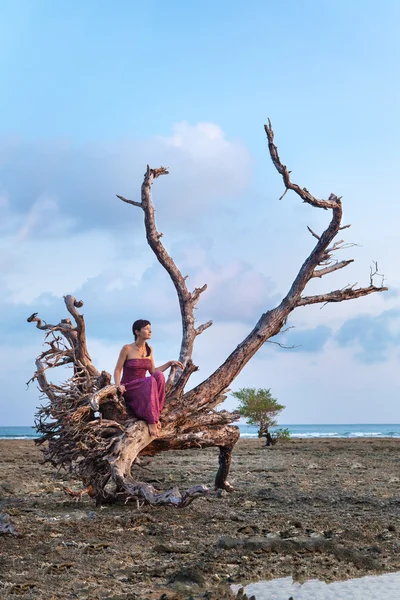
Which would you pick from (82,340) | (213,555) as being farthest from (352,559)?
(82,340)

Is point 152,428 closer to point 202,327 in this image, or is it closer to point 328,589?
point 202,327

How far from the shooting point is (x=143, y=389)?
38.5 ft

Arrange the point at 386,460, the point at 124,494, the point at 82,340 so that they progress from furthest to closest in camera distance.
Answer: the point at 386,460 < the point at 82,340 < the point at 124,494

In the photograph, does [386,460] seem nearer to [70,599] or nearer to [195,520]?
[195,520]

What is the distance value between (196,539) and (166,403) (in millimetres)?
4252

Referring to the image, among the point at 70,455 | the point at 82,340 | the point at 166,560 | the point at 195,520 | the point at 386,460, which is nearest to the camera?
the point at 166,560

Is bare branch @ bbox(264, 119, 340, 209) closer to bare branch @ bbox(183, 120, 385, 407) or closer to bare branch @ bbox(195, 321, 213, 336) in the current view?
bare branch @ bbox(183, 120, 385, 407)

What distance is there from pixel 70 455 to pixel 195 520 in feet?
8.74

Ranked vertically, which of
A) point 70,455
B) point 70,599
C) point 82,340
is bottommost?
point 70,599

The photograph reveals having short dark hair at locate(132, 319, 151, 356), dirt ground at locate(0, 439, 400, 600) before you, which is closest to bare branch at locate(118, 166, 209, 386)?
short dark hair at locate(132, 319, 151, 356)

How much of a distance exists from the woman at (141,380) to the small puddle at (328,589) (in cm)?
532

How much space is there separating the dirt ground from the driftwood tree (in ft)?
2.11

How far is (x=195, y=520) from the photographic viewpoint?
9.91 metres

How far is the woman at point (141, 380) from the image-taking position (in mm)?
11688
